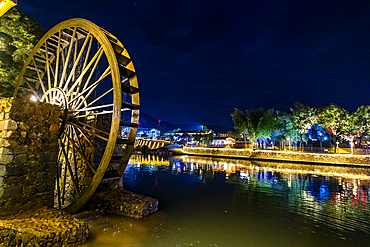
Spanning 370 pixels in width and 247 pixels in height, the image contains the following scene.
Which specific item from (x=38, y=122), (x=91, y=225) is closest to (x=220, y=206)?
(x=91, y=225)

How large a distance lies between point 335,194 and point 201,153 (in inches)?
1112

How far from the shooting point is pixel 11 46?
33.5 ft

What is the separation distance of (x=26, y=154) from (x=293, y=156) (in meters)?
26.5

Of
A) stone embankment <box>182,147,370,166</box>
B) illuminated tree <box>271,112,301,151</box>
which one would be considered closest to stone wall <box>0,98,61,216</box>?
stone embankment <box>182,147,370,166</box>

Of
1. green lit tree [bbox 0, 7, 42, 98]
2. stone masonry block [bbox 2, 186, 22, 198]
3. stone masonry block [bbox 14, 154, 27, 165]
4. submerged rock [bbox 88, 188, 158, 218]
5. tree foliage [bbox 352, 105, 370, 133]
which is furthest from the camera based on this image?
tree foliage [bbox 352, 105, 370, 133]

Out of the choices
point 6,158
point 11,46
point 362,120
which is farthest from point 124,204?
point 362,120

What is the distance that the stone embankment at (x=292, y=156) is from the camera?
2114cm

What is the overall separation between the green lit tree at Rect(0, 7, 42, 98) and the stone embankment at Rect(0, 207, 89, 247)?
8143 millimetres

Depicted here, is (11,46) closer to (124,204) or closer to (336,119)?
(124,204)

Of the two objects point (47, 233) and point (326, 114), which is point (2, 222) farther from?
point (326, 114)

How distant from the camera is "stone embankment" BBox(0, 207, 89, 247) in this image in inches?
153

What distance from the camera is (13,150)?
4.73 meters

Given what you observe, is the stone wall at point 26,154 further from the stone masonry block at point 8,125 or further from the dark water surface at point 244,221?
the dark water surface at point 244,221

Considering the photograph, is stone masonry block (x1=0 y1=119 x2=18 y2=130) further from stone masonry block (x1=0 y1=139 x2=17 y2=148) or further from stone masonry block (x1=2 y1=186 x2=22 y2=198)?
stone masonry block (x1=2 y1=186 x2=22 y2=198)
